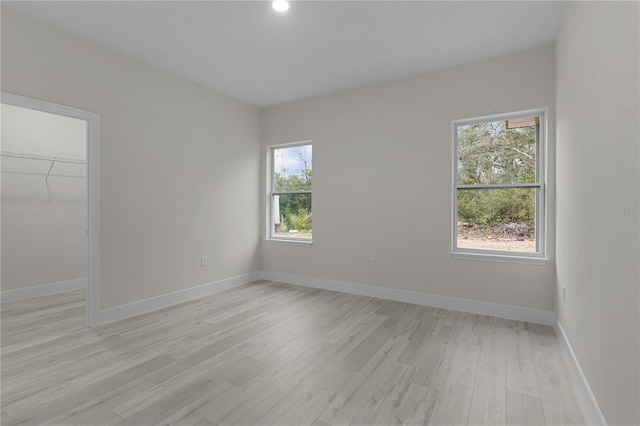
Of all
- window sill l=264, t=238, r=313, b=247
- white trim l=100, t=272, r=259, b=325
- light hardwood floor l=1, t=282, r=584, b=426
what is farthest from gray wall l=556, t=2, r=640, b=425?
white trim l=100, t=272, r=259, b=325

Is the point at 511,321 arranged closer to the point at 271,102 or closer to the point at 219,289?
the point at 219,289

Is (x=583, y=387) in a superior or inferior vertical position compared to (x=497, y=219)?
inferior

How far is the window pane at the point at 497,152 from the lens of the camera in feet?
10.5

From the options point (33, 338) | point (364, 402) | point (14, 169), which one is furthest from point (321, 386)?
point (14, 169)

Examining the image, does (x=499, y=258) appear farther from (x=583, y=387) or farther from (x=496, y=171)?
(x=583, y=387)

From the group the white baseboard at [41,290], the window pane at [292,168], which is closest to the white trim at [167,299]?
the window pane at [292,168]

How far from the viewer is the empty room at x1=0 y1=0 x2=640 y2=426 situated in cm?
172

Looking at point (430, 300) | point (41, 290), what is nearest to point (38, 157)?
point (41, 290)

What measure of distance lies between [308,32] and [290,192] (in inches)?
95.9

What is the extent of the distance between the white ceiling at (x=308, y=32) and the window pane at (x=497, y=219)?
1.46 meters

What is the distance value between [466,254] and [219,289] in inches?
126

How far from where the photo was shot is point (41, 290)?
13.3 ft

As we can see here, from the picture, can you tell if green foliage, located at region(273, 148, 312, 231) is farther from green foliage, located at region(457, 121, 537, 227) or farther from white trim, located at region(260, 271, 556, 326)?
green foliage, located at region(457, 121, 537, 227)

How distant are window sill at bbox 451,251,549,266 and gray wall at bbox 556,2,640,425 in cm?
69
